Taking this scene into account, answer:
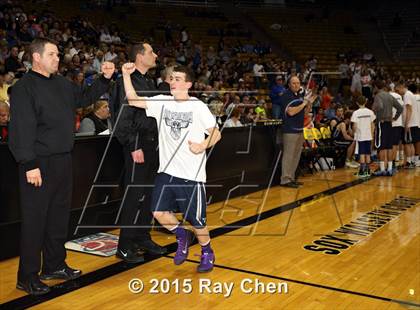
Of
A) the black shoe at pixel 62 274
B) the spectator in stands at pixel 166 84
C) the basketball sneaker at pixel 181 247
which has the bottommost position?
the black shoe at pixel 62 274

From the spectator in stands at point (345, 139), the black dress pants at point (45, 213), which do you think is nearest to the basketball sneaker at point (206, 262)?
the black dress pants at point (45, 213)

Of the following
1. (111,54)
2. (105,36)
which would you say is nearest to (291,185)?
(111,54)

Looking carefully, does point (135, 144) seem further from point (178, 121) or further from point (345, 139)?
point (345, 139)

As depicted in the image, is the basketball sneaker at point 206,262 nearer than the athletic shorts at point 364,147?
Yes

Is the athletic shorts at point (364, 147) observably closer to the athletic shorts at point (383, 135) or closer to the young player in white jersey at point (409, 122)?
the athletic shorts at point (383, 135)

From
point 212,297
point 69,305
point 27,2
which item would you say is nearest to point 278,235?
point 212,297

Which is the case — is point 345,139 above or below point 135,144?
below

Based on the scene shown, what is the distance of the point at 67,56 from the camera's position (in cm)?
1090

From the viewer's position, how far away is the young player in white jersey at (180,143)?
13.7 ft

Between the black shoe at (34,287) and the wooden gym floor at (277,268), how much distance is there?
5 centimetres

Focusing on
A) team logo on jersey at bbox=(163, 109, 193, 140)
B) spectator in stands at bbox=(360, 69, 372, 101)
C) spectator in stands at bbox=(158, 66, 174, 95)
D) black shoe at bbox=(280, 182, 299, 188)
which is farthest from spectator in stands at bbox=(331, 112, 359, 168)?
team logo on jersey at bbox=(163, 109, 193, 140)

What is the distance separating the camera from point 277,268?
461 cm

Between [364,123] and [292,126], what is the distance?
1.89 metres

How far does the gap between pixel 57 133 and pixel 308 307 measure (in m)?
2.34
